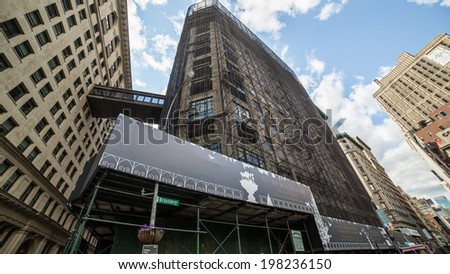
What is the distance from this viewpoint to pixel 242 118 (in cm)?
1711

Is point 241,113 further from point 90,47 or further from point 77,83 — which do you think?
point 90,47

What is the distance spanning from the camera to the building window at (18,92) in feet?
52.6

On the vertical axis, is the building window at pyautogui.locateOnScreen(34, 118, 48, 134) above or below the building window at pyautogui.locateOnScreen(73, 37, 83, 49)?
below

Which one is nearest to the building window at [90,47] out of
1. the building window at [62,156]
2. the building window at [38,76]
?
the building window at [38,76]

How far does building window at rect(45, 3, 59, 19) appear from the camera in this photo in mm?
18689

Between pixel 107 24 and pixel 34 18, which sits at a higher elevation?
pixel 107 24

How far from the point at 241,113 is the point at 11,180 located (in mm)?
21803

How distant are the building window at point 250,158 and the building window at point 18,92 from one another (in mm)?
20230

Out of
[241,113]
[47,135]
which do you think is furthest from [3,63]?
[241,113]

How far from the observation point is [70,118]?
23656 mm

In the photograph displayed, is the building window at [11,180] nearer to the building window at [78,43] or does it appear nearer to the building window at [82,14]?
the building window at [78,43]

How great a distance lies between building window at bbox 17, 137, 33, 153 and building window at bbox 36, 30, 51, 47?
9531 mm

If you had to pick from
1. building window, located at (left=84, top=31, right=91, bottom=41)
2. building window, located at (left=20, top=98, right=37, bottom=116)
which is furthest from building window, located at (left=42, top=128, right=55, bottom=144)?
building window, located at (left=84, top=31, right=91, bottom=41)

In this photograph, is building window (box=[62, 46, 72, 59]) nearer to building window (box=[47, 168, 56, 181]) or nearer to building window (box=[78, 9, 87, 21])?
building window (box=[78, 9, 87, 21])
